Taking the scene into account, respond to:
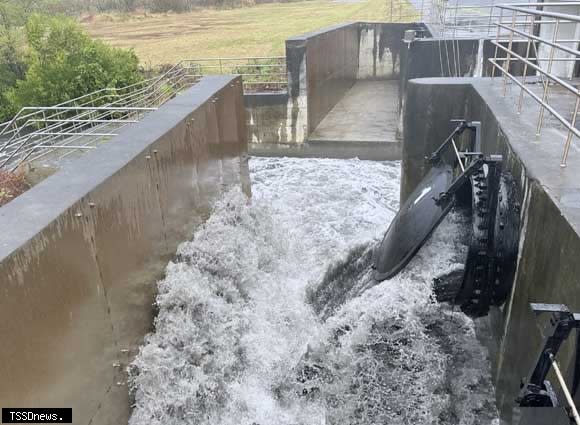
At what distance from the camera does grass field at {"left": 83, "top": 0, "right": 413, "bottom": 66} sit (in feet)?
82.5

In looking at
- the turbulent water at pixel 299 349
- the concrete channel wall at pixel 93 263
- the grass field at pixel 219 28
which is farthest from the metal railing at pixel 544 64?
the grass field at pixel 219 28

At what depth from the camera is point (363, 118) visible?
1602 centimetres

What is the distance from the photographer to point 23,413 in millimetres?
3291

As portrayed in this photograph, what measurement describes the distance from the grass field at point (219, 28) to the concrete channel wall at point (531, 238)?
62.1ft

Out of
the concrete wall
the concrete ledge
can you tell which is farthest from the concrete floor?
the concrete wall

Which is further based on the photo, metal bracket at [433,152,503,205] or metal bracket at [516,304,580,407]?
metal bracket at [433,152,503,205]

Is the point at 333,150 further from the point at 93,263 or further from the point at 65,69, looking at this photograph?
the point at 93,263

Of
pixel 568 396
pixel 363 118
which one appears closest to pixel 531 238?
pixel 568 396

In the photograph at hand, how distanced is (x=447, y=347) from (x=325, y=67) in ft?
40.1

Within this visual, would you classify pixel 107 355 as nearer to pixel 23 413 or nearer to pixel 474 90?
pixel 23 413

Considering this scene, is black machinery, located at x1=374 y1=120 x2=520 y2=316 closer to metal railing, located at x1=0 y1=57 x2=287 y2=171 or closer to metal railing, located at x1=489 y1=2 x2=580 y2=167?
metal railing, located at x1=489 y1=2 x2=580 y2=167

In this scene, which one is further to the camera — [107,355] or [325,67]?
[325,67]

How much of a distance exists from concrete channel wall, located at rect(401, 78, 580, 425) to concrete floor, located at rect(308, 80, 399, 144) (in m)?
7.67

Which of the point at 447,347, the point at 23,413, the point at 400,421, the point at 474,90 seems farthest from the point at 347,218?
the point at 23,413
